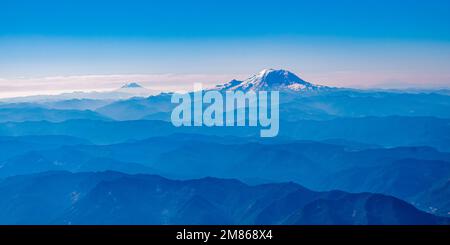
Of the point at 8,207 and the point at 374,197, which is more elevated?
the point at 374,197

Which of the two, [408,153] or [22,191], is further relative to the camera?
[408,153]

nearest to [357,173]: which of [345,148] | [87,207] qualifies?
[345,148]

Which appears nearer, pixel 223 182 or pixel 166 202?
pixel 166 202

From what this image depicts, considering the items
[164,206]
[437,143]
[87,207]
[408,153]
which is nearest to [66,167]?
[87,207]

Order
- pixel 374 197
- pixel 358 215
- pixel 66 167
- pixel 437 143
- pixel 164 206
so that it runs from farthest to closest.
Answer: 1. pixel 437 143
2. pixel 66 167
3. pixel 164 206
4. pixel 374 197
5. pixel 358 215
